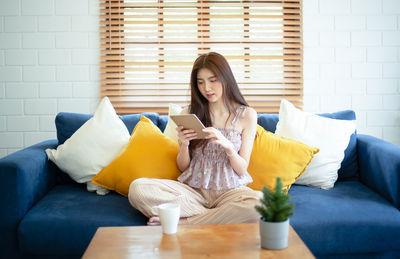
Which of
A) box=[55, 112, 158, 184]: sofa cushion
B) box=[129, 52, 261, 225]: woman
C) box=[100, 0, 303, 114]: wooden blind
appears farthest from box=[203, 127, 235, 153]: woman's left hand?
box=[100, 0, 303, 114]: wooden blind

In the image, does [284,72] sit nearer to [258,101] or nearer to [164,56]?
[258,101]

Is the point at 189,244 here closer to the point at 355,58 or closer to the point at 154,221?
the point at 154,221

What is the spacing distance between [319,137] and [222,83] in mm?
735

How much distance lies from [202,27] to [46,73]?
1260 mm

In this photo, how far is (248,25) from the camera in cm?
301

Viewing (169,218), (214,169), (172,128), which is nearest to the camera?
(169,218)

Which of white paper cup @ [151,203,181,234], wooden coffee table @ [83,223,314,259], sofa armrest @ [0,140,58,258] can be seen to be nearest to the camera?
wooden coffee table @ [83,223,314,259]

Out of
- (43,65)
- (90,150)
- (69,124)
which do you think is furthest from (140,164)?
(43,65)

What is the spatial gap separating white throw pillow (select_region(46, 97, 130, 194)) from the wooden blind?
0.72 metres

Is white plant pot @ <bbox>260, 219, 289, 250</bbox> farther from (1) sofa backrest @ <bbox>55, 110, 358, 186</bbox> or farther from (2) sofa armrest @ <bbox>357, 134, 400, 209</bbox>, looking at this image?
(1) sofa backrest @ <bbox>55, 110, 358, 186</bbox>

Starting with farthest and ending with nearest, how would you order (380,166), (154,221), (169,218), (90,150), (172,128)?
1. (172,128)
2. (90,150)
3. (380,166)
4. (154,221)
5. (169,218)

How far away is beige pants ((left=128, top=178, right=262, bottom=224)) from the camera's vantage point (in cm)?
156

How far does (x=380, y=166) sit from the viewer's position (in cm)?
205

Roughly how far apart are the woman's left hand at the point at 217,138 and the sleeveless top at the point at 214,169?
0.40 feet
